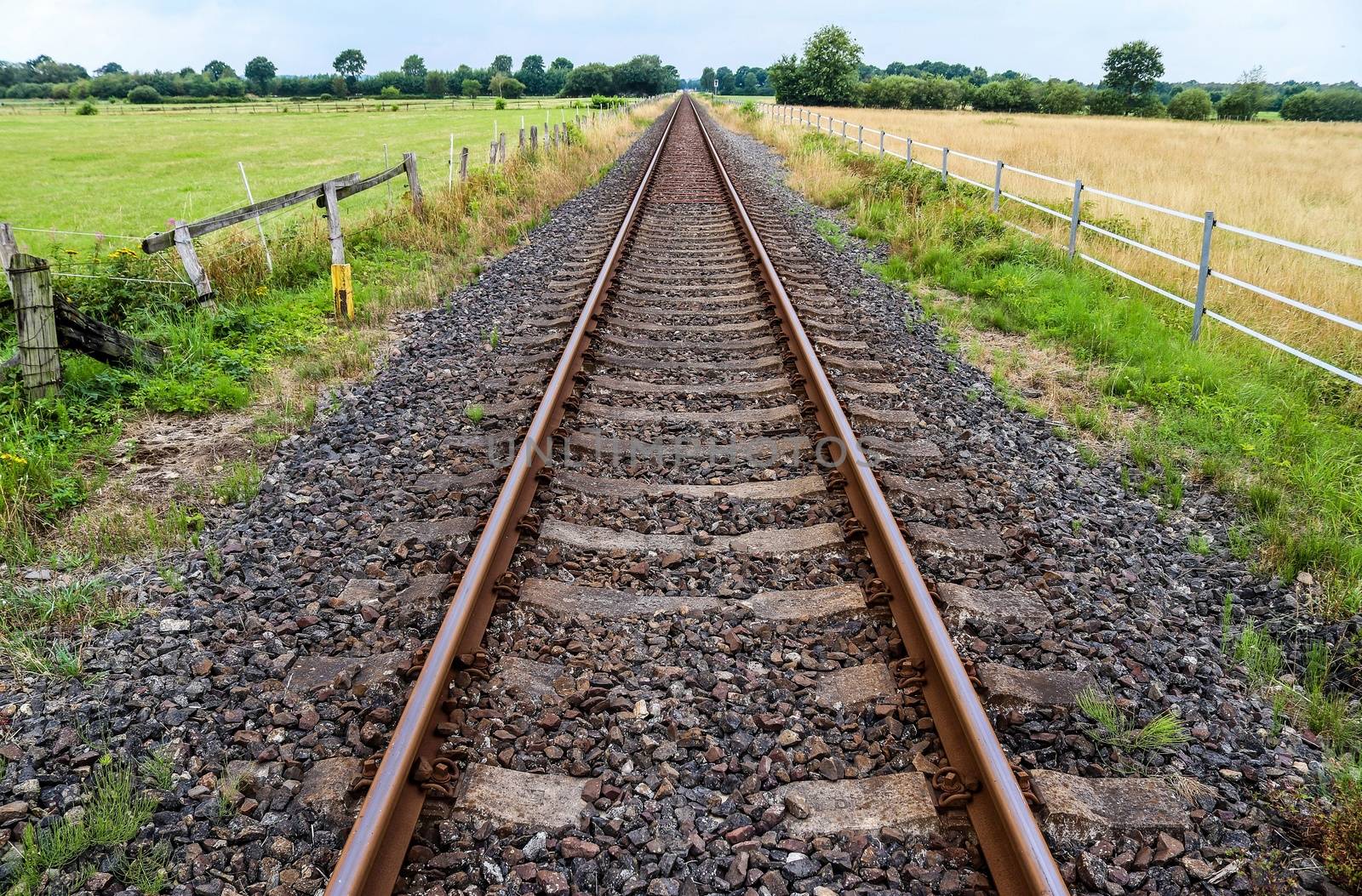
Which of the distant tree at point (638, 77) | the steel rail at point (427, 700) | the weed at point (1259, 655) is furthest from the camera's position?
the distant tree at point (638, 77)

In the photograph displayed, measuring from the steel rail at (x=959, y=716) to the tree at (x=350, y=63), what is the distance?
160823 millimetres

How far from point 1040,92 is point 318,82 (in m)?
108

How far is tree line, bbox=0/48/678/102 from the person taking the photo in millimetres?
107938

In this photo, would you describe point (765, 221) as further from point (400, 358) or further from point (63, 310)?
point (63, 310)

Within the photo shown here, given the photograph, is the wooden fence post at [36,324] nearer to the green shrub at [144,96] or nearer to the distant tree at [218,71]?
the green shrub at [144,96]

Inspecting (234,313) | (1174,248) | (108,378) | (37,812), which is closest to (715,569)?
(37,812)

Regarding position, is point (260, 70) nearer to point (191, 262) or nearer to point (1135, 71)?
point (1135, 71)

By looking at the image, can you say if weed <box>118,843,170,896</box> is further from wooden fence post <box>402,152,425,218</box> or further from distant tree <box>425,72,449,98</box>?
distant tree <box>425,72,449,98</box>

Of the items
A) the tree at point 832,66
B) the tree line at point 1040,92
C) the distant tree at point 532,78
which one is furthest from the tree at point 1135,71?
the distant tree at point 532,78

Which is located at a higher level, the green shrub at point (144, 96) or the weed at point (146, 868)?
the green shrub at point (144, 96)

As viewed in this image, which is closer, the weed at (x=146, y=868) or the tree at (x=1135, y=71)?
the weed at (x=146, y=868)

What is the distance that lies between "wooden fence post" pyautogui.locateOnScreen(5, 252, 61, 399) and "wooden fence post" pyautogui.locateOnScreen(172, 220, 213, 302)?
6.50 ft

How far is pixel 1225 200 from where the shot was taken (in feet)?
48.1

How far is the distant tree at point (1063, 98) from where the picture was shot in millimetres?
71750
